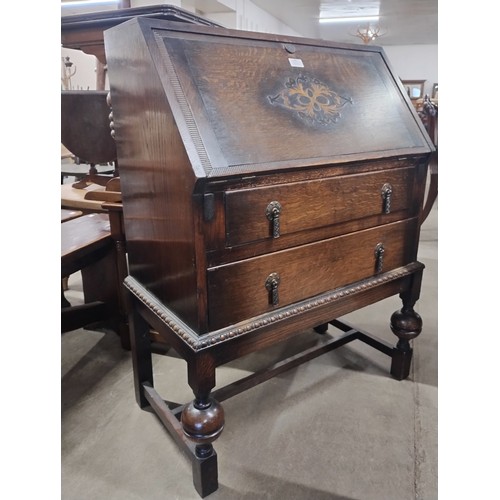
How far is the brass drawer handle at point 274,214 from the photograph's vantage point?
1116mm

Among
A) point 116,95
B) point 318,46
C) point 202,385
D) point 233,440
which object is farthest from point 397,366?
point 116,95

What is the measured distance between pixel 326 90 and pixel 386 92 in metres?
0.29

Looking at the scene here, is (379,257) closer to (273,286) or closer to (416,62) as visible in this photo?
(273,286)

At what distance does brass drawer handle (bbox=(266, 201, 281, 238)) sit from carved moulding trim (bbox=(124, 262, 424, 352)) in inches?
9.8

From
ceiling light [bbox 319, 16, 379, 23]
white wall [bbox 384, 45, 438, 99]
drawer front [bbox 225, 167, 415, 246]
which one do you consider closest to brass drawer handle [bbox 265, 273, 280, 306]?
drawer front [bbox 225, 167, 415, 246]

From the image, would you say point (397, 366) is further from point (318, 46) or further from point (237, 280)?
point (318, 46)

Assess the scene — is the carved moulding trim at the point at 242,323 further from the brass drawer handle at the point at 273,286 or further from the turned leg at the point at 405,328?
the turned leg at the point at 405,328

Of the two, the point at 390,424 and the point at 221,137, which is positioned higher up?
the point at 221,137

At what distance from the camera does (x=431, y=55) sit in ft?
42.3

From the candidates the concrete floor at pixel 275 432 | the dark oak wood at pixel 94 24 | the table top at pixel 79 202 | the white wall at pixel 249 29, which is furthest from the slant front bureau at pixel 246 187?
the white wall at pixel 249 29

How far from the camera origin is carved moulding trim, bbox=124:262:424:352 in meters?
1.12

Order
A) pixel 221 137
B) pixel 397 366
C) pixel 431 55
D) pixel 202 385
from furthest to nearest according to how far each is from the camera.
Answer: pixel 431 55 → pixel 397 366 → pixel 202 385 → pixel 221 137

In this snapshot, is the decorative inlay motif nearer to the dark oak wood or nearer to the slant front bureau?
the slant front bureau

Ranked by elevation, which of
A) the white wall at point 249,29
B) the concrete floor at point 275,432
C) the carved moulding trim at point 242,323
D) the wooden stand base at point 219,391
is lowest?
the concrete floor at point 275,432
